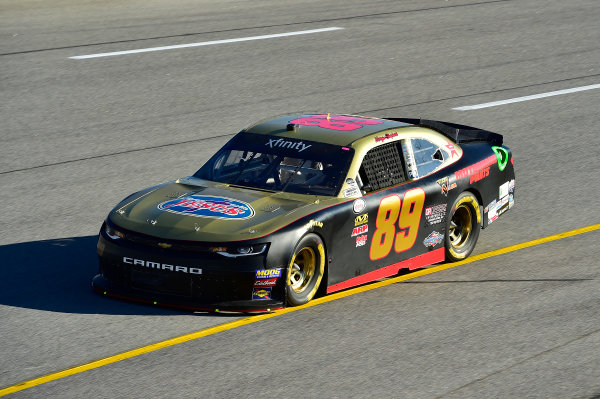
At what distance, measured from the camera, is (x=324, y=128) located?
1045cm

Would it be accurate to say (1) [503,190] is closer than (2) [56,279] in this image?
No

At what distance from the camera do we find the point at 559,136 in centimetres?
1583

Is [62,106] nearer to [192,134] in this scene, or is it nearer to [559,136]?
[192,134]

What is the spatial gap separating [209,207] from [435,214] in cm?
238

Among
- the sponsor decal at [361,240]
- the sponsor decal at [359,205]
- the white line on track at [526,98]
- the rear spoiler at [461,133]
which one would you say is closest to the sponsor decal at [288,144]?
the sponsor decal at [359,205]

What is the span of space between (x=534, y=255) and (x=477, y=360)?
3163 millimetres

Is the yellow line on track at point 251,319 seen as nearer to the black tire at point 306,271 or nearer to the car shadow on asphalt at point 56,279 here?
the black tire at point 306,271

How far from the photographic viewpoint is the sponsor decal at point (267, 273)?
8.75 metres

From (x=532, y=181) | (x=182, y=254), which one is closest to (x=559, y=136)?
(x=532, y=181)

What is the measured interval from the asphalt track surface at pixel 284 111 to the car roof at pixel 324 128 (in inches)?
58.8

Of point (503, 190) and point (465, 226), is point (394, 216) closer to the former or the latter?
point (465, 226)

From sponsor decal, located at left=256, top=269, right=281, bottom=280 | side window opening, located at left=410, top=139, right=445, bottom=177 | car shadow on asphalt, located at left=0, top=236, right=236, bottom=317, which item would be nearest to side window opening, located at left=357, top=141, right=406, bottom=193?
side window opening, located at left=410, top=139, right=445, bottom=177

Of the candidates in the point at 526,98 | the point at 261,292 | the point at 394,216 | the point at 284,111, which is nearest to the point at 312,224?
the point at 261,292

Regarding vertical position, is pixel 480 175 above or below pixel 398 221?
above
